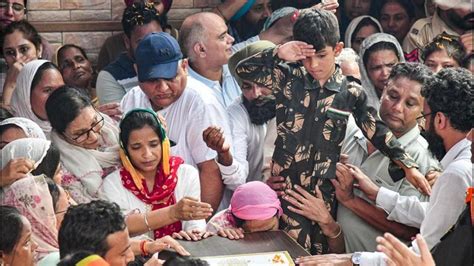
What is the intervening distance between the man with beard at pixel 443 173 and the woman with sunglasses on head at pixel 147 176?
0.71 metres

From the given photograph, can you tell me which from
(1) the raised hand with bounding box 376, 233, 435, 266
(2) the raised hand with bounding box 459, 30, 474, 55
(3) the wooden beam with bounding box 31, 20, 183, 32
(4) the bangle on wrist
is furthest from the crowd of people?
(3) the wooden beam with bounding box 31, 20, 183, 32

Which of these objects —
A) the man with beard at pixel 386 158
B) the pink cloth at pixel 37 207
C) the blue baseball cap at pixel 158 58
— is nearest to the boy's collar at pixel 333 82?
the man with beard at pixel 386 158

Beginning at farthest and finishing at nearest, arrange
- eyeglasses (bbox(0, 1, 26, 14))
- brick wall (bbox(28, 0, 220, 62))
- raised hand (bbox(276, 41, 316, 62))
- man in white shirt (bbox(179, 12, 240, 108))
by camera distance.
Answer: brick wall (bbox(28, 0, 220, 62)) → eyeglasses (bbox(0, 1, 26, 14)) → man in white shirt (bbox(179, 12, 240, 108)) → raised hand (bbox(276, 41, 316, 62))

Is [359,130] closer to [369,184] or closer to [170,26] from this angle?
[369,184]

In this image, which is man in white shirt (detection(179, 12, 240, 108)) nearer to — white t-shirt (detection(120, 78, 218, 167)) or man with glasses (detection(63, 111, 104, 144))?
white t-shirt (detection(120, 78, 218, 167))

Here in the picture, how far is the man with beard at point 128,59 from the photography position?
4711 mm

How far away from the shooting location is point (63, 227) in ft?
9.30

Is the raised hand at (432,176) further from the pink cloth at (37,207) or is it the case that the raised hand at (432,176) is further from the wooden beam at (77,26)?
the wooden beam at (77,26)

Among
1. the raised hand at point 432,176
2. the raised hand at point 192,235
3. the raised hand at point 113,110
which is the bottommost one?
the raised hand at point 192,235

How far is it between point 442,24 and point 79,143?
2.74 m

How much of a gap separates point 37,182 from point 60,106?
2.01 feet

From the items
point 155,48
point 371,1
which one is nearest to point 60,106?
point 155,48

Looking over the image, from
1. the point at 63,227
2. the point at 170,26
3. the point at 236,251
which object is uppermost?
the point at 170,26

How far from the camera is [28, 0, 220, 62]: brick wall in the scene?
17.2ft
